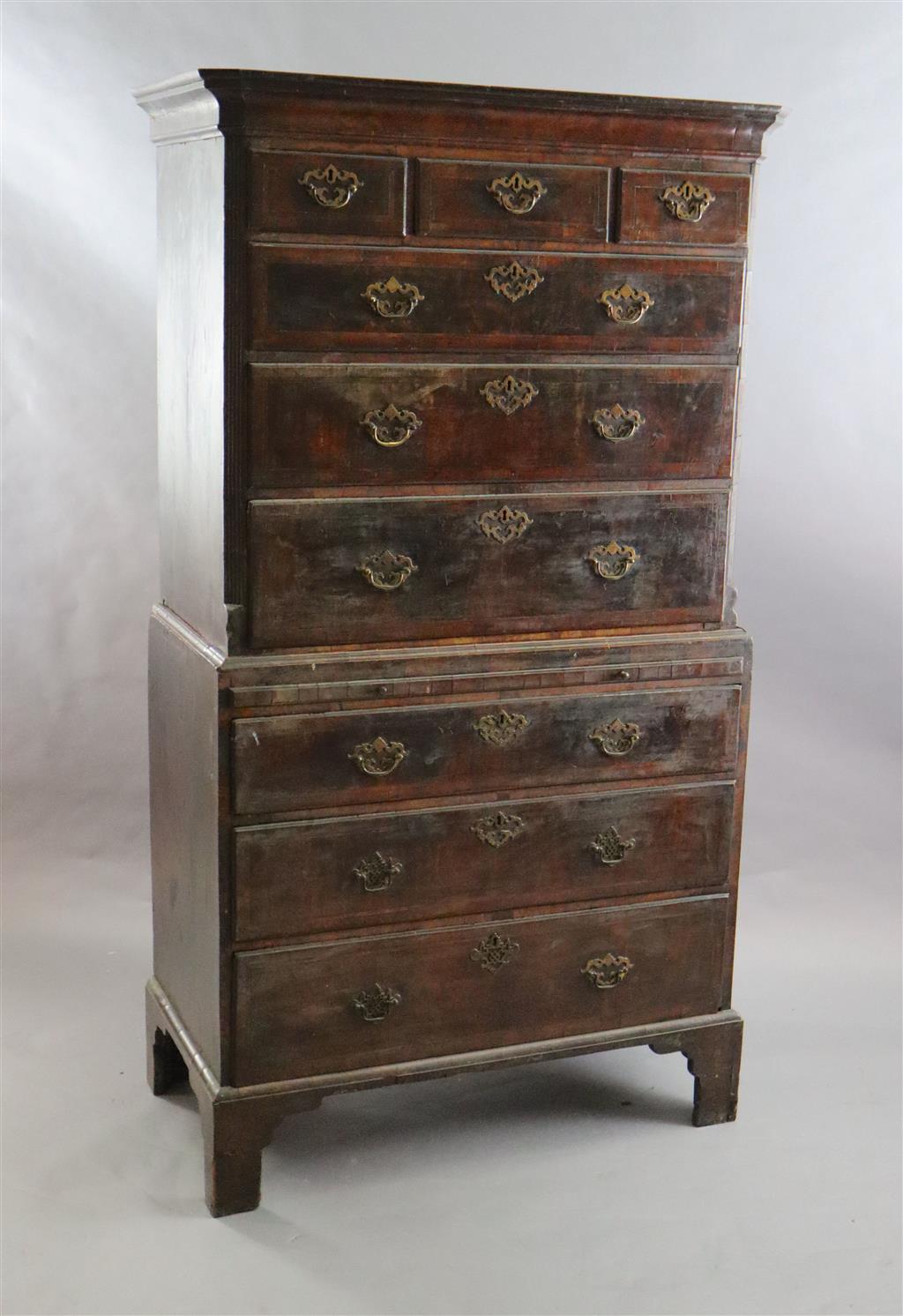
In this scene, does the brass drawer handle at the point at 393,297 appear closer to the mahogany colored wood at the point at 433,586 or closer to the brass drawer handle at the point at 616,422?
the mahogany colored wood at the point at 433,586

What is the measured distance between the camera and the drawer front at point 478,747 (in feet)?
9.82

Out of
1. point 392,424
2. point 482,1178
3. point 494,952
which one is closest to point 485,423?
point 392,424

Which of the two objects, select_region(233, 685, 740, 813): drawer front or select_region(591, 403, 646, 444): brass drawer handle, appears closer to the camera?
select_region(233, 685, 740, 813): drawer front

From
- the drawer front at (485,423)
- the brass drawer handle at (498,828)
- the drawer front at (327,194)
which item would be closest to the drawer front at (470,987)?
the brass drawer handle at (498,828)

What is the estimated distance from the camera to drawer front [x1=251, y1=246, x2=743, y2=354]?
2871 millimetres

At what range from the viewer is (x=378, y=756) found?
3043 millimetres

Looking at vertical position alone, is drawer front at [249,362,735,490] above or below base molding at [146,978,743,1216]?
above

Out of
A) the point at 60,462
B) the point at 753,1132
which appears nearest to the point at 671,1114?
the point at 753,1132

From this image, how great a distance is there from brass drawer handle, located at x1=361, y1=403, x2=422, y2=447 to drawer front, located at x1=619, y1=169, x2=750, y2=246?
18.5 inches

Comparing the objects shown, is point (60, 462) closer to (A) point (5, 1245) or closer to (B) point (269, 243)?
(B) point (269, 243)

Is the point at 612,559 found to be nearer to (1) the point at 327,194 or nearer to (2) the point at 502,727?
(2) the point at 502,727

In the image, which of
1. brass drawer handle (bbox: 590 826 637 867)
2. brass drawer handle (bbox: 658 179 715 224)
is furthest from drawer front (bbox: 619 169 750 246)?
brass drawer handle (bbox: 590 826 637 867)

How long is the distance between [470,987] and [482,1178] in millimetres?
336

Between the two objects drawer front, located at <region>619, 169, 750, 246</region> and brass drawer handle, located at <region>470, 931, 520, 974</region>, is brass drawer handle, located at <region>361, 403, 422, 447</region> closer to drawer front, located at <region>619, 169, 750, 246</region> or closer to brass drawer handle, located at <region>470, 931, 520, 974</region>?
drawer front, located at <region>619, 169, 750, 246</region>
